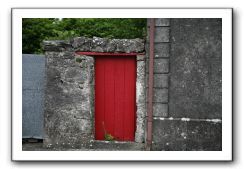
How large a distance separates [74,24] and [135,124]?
4551 millimetres

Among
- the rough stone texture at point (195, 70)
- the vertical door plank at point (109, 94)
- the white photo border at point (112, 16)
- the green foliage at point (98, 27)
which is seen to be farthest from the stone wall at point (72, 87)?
the green foliage at point (98, 27)

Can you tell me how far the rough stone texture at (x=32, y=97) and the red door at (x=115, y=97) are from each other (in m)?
0.90

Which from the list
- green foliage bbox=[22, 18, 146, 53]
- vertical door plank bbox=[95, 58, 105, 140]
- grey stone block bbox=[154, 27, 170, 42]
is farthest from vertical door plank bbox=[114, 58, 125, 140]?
green foliage bbox=[22, 18, 146, 53]

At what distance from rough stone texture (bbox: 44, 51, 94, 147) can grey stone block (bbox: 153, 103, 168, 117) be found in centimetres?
101

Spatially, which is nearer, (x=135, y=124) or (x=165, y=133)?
(x=165, y=133)

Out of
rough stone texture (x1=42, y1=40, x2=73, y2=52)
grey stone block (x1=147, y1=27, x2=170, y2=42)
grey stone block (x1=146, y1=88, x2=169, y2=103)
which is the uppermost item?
grey stone block (x1=147, y1=27, x2=170, y2=42)

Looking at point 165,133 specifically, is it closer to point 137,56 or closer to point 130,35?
point 137,56

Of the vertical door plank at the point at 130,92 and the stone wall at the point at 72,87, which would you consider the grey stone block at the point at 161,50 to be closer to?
the stone wall at the point at 72,87

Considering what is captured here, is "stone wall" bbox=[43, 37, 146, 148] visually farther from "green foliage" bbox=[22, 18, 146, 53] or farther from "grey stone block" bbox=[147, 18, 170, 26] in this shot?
"green foliage" bbox=[22, 18, 146, 53]

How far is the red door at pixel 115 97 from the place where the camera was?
6152mm

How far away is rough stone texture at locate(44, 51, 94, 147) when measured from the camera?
596 centimetres

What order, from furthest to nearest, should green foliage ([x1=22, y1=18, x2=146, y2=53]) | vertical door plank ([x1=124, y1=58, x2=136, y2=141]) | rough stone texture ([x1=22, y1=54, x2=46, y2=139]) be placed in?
green foliage ([x1=22, y1=18, x2=146, y2=53]) → rough stone texture ([x1=22, y1=54, x2=46, y2=139]) → vertical door plank ([x1=124, y1=58, x2=136, y2=141])

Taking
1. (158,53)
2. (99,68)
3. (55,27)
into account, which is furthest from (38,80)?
(55,27)

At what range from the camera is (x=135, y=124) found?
6.15 metres
